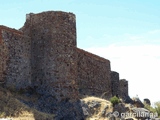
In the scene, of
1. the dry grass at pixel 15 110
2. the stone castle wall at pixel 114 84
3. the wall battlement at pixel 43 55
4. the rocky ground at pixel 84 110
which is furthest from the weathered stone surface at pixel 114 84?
the dry grass at pixel 15 110

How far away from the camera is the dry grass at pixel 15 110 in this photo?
21.8 metres

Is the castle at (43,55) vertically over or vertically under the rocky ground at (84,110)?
over

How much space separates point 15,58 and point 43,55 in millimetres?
2253

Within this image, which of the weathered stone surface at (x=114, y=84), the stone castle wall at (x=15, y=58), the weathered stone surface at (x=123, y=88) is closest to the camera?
the stone castle wall at (x=15, y=58)

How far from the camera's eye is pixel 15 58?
26703 millimetres

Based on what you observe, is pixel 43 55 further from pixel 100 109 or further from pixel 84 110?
pixel 100 109

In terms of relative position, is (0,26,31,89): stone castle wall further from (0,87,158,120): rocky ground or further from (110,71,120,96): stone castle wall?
(110,71,120,96): stone castle wall

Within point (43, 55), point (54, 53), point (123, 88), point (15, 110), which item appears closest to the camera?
point (15, 110)

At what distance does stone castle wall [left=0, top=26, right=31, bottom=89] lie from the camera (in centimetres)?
2569

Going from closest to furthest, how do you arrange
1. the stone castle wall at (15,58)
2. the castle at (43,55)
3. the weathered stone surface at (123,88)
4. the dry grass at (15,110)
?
the dry grass at (15,110)
the stone castle wall at (15,58)
the castle at (43,55)
the weathered stone surface at (123,88)

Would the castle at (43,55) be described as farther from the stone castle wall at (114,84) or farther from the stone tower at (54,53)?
the stone castle wall at (114,84)

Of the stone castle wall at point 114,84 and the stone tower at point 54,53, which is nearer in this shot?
the stone tower at point 54,53

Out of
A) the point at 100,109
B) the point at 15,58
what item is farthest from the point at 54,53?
the point at 100,109

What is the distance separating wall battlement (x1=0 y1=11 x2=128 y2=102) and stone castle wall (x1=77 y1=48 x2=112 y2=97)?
5.06 m
